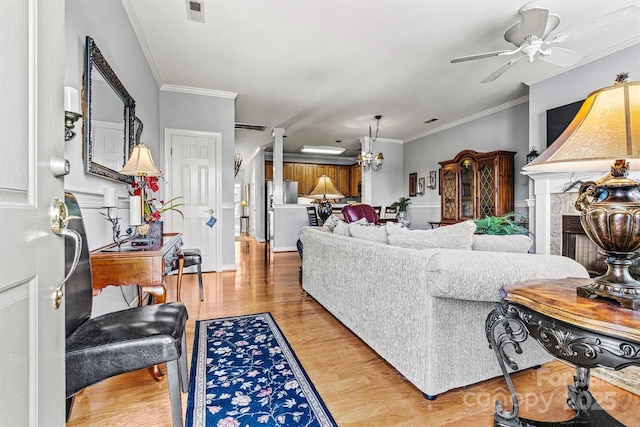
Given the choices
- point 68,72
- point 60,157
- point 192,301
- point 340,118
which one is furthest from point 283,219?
point 60,157

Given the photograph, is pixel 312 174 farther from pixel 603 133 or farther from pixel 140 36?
pixel 603 133

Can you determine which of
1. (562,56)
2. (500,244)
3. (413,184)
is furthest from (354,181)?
(500,244)

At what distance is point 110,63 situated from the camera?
2375 mm

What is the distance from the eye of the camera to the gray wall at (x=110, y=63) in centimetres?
A: 174

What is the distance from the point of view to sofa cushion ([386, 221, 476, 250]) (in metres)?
1.67

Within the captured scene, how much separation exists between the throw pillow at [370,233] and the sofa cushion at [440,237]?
102 mm

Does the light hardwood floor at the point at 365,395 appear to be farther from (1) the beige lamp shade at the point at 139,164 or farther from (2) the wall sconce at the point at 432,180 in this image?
(2) the wall sconce at the point at 432,180

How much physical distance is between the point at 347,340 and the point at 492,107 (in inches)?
195

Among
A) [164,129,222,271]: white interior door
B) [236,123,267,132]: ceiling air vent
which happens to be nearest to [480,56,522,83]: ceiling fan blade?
[164,129,222,271]: white interior door

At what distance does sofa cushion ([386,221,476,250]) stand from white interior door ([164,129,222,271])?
11.2 feet

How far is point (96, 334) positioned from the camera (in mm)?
1240

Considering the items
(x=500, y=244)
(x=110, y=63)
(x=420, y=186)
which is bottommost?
(x=500, y=244)

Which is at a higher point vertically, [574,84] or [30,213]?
[574,84]

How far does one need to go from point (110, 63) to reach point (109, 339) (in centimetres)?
214
